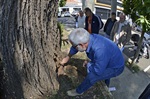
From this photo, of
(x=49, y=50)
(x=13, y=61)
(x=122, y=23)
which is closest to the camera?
(x=13, y=61)

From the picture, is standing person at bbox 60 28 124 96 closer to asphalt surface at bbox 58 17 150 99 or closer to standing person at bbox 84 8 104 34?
asphalt surface at bbox 58 17 150 99

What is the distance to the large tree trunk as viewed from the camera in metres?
3.15

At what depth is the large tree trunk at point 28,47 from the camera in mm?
3152

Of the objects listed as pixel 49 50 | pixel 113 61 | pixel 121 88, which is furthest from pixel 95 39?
pixel 121 88

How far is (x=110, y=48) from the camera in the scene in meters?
3.39

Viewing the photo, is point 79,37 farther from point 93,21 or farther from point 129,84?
point 93,21

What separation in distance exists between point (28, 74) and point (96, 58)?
1.08m

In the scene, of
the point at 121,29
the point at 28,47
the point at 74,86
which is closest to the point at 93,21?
the point at 121,29

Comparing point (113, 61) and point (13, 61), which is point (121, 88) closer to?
point (113, 61)

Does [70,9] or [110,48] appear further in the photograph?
[70,9]

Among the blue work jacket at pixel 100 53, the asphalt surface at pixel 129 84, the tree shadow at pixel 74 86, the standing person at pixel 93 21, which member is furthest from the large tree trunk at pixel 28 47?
the standing person at pixel 93 21

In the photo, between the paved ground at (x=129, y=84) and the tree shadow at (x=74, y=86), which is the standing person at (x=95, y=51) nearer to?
the tree shadow at (x=74, y=86)

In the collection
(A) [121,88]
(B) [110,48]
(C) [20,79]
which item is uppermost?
(B) [110,48]

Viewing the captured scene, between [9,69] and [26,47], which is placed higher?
[26,47]
